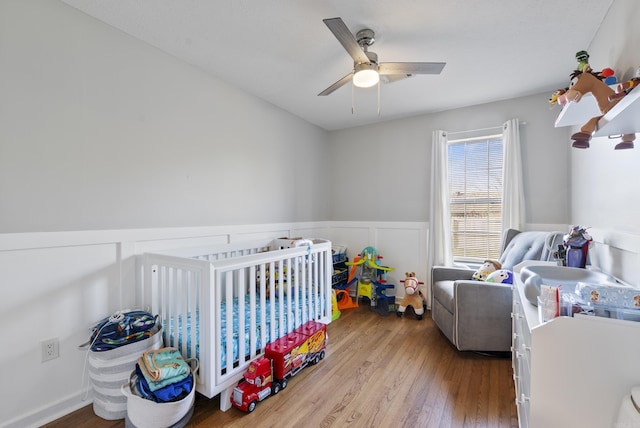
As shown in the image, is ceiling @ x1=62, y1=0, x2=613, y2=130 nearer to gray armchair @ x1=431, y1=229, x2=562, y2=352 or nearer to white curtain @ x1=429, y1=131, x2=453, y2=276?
white curtain @ x1=429, y1=131, x2=453, y2=276

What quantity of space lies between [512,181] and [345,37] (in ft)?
7.53

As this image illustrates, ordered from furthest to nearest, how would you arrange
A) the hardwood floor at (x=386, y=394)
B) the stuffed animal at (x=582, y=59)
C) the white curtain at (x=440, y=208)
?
the white curtain at (x=440, y=208), the hardwood floor at (x=386, y=394), the stuffed animal at (x=582, y=59)

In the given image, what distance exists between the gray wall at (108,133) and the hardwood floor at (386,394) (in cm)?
125

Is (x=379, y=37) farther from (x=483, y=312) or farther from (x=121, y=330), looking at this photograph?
(x=121, y=330)

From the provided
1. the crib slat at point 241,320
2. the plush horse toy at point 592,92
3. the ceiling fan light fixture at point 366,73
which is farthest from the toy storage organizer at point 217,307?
the plush horse toy at point 592,92

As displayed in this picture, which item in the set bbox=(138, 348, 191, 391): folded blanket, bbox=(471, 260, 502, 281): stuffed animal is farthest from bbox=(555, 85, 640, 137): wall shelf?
bbox=(138, 348, 191, 391): folded blanket

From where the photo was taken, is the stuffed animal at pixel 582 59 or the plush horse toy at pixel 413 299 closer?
the stuffed animal at pixel 582 59

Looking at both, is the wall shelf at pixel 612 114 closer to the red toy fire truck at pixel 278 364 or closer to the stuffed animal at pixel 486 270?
the stuffed animal at pixel 486 270

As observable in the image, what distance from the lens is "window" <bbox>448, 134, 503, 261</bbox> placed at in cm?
306

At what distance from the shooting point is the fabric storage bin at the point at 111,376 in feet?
5.04

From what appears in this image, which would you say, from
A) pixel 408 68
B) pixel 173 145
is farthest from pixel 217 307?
pixel 408 68

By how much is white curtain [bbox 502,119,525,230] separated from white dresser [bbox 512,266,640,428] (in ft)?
7.34

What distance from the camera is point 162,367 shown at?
148 cm

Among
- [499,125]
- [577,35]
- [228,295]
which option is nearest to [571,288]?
[228,295]
